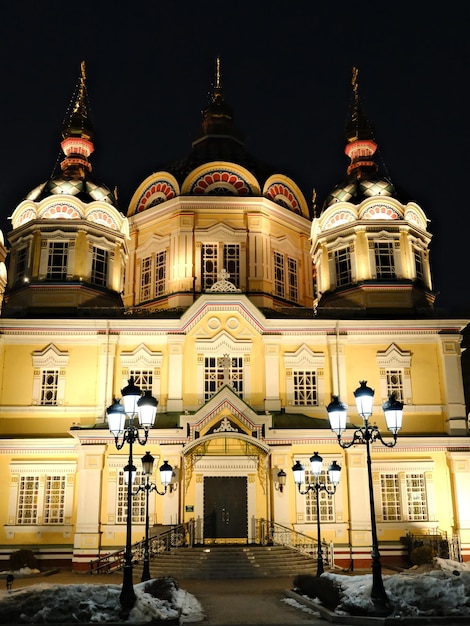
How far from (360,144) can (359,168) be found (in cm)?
151

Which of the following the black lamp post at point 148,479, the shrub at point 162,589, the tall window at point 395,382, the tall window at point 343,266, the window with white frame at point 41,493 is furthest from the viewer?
the tall window at point 343,266

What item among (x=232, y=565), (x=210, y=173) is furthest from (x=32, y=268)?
(x=232, y=565)

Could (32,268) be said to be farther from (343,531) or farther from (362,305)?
(343,531)

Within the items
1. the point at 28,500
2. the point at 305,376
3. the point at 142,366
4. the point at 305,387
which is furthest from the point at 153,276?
the point at 28,500

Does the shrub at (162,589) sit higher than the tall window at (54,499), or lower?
lower

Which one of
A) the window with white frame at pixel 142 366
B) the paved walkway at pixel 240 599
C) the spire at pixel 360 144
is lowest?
the paved walkway at pixel 240 599

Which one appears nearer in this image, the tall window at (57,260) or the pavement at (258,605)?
the pavement at (258,605)

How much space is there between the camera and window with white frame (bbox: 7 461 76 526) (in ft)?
82.8

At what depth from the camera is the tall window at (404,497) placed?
84.3 feet

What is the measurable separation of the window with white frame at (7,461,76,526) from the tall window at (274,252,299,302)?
12.5 meters

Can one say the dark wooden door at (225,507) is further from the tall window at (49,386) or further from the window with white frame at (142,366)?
the tall window at (49,386)

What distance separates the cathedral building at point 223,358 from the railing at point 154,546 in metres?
0.38

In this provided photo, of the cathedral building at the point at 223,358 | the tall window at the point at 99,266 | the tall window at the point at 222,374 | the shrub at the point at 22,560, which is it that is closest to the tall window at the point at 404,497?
the cathedral building at the point at 223,358

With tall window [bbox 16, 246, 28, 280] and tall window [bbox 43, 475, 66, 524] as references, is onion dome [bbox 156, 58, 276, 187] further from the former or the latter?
tall window [bbox 43, 475, 66, 524]
